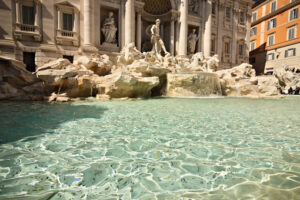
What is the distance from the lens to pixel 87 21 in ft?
41.9

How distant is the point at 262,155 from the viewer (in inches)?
82.4

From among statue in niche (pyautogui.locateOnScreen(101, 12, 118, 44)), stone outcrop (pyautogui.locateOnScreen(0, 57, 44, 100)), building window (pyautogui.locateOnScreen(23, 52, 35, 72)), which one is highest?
statue in niche (pyautogui.locateOnScreen(101, 12, 118, 44))

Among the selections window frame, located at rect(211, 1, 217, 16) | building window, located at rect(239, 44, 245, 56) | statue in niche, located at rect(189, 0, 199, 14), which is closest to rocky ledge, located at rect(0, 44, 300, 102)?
statue in niche, located at rect(189, 0, 199, 14)

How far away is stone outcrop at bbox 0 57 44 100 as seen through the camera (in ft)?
22.4

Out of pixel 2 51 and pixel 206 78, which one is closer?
pixel 206 78

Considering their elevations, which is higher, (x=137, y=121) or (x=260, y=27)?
(x=260, y=27)

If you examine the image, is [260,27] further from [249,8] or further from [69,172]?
[69,172]

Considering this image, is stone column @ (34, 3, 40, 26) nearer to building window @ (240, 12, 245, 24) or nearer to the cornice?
building window @ (240, 12, 245, 24)

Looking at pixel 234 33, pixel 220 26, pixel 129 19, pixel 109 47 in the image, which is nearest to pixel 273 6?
pixel 234 33

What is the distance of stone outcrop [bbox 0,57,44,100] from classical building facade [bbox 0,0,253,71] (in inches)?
204

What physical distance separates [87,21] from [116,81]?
8.08 m

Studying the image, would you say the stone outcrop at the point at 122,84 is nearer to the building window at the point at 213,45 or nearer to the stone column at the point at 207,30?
the stone column at the point at 207,30

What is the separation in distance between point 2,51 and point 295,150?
48.8 ft

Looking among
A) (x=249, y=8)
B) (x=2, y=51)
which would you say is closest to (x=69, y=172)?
(x=2, y=51)
